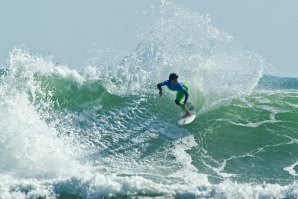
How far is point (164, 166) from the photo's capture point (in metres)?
14.0

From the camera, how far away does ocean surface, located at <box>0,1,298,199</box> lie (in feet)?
38.8

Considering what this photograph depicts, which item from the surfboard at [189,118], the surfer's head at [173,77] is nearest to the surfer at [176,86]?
the surfer's head at [173,77]

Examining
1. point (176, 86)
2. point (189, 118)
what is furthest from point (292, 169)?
point (189, 118)

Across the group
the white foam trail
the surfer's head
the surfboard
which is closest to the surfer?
the surfer's head

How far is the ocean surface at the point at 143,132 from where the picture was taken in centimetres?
1183

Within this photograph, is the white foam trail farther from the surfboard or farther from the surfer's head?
the surfer's head

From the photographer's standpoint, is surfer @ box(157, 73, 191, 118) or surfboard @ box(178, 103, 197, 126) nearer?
surfer @ box(157, 73, 191, 118)

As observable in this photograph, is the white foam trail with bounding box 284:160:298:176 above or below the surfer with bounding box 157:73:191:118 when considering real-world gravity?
below

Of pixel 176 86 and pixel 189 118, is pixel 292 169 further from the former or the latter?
pixel 189 118

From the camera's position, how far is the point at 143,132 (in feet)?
53.9

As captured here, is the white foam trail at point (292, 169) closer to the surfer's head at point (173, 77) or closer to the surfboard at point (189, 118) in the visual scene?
the surfboard at point (189, 118)

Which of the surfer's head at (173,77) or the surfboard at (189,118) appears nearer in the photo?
the surfer's head at (173,77)

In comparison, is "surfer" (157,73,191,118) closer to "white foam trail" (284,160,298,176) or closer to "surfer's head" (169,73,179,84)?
"surfer's head" (169,73,179,84)

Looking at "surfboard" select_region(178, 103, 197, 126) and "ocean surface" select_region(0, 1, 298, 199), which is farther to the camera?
"surfboard" select_region(178, 103, 197, 126)
